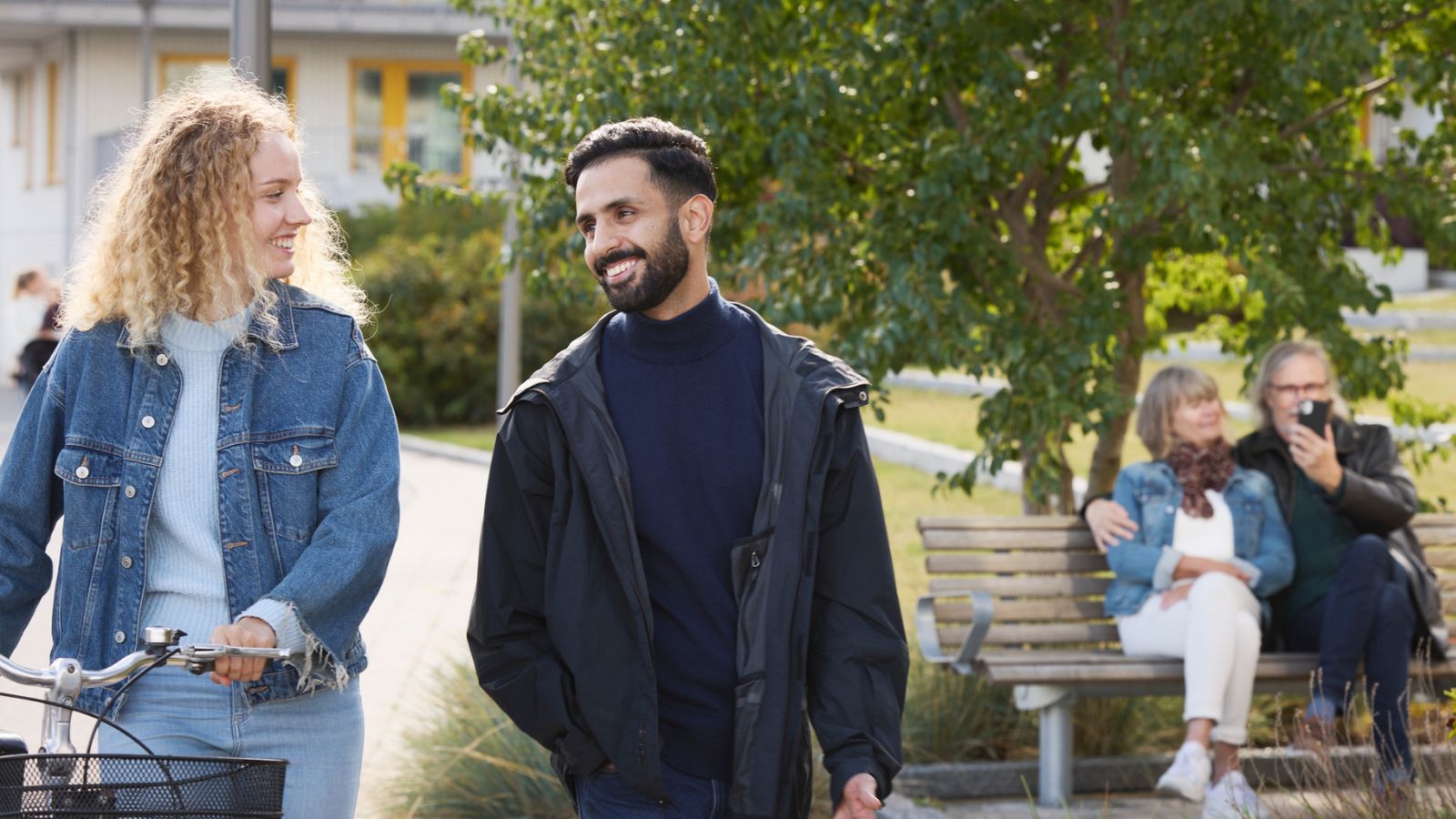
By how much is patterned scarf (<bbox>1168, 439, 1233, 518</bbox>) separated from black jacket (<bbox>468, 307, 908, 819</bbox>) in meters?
3.53

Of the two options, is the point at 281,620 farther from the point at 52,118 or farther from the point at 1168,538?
the point at 52,118

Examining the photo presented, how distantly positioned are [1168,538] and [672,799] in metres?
3.75

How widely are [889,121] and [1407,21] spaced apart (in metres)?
2.09

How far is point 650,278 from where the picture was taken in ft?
10.7

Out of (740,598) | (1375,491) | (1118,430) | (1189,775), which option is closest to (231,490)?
(740,598)

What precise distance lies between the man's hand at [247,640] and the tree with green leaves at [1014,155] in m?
3.73

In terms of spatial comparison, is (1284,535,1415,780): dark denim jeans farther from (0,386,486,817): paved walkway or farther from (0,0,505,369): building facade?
(0,0,505,369): building facade

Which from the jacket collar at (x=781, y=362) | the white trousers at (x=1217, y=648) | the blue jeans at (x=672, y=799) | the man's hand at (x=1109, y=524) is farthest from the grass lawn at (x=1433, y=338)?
the blue jeans at (x=672, y=799)

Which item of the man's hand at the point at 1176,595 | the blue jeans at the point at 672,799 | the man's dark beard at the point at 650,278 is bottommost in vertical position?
the man's hand at the point at 1176,595

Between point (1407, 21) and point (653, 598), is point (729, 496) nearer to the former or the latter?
point (653, 598)

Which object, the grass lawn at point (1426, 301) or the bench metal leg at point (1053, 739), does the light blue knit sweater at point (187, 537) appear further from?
the grass lawn at point (1426, 301)

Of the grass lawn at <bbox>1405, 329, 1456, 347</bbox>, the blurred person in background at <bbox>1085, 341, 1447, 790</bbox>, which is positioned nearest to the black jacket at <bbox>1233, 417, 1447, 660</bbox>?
the blurred person in background at <bbox>1085, 341, 1447, 790</bbox>

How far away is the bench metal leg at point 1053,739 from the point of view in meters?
6.21

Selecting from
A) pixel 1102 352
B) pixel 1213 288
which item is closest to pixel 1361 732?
pixel 1102 352
